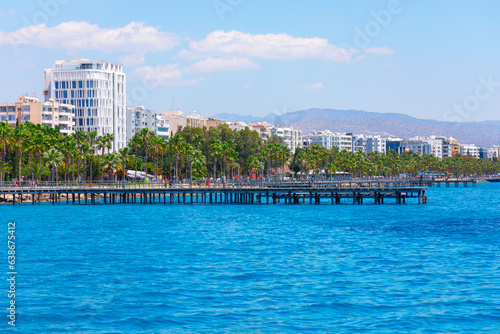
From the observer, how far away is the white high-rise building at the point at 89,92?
181125 millimetres

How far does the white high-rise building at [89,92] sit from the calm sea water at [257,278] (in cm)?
11651

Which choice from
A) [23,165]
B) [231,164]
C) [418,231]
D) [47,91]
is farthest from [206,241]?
[47,91]

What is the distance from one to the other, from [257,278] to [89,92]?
153027mm

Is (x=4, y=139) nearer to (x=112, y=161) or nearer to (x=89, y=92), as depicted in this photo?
(x=112, y=161)

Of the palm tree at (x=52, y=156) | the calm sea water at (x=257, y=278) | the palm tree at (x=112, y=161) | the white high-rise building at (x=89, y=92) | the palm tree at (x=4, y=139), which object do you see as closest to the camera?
the calm sea water at (x=257, y=278)

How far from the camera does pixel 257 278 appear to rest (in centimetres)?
3703

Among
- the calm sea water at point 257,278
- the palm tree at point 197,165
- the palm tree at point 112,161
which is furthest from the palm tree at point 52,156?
the calm sea water at point 257,278

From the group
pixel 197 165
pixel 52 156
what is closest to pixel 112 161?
pixel 52 156

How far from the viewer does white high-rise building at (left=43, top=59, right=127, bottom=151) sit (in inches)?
7131

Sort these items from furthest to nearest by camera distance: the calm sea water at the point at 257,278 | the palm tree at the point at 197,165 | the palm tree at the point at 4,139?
the palm tree at the point at 197,165
the palm tree at the point at 4,139
the calm sea water at the point at 257,278

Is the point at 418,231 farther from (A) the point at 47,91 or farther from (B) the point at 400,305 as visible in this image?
(A) the point at 47,91

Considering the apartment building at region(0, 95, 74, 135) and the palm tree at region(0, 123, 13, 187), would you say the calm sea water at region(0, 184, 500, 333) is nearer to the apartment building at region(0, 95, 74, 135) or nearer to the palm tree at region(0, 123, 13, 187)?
the palm tree at region(0, 123, 13, 187)

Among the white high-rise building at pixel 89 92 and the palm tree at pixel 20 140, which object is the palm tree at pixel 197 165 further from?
the palm tree at pixel 20 140

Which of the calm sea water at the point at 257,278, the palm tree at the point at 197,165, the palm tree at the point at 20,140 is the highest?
the palm tree at the point at 20,140
